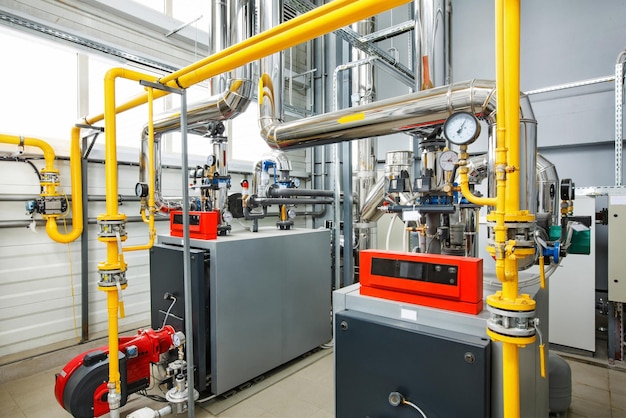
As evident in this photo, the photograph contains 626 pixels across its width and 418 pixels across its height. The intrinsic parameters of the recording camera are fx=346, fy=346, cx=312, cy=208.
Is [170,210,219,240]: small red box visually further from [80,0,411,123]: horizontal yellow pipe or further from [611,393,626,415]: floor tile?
[611,393,626,415]: floor tile

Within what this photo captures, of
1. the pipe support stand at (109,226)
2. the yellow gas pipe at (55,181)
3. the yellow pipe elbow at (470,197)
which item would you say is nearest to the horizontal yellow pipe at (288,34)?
the yellow pipe elbow at (470,197)

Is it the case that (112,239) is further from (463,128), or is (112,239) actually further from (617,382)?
(617,382)

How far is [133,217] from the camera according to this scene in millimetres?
3072

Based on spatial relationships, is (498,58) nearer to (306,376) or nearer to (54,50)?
(306,376)

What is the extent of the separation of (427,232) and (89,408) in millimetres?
1850

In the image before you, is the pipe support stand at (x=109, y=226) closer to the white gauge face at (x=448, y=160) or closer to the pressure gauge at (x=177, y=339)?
the pressure gauge at (x=177, y=339)

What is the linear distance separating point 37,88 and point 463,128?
3203mm

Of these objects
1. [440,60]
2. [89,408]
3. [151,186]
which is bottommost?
[89,408]

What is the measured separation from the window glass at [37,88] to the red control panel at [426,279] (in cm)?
278

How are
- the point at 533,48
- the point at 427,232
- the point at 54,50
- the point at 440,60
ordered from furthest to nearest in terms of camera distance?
the point at 533,48 < the point at 54,50 < the point at 440,60 < the point at 427,232

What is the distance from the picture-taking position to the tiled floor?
1.95 m

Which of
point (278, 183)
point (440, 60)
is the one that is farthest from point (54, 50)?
point (440, 60)

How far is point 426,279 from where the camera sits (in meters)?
1.12

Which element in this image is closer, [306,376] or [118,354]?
[118,354]
